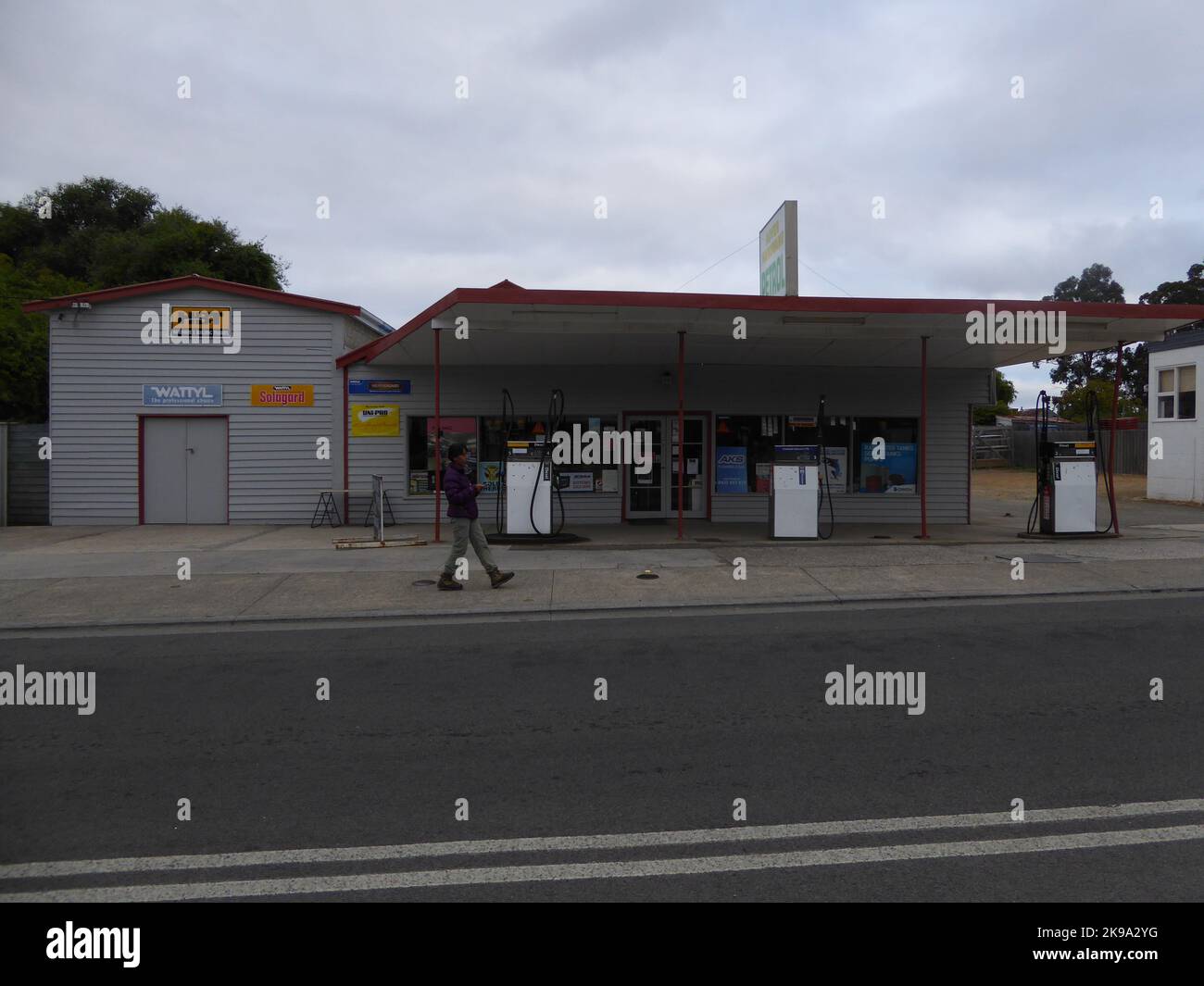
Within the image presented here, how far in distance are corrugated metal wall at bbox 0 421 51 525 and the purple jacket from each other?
11.4 m

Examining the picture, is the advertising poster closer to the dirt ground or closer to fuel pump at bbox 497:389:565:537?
fuel pump at bbox 497:389:565:537

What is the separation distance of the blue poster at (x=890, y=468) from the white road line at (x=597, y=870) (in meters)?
14.4

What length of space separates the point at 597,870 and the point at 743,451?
14.7 meters

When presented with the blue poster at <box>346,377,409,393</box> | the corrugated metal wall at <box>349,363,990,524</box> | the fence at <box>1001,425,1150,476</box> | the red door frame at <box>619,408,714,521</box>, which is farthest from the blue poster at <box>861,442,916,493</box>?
the fence at <box>1001,425,1150,476</box>

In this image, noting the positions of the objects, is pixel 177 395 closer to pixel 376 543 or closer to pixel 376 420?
pixel 376 420

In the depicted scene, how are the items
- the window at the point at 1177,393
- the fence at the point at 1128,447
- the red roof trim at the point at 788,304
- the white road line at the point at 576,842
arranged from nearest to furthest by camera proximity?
the white road line at the point at 576,842, the red roof trim at the point at 788,304, the window at the point at 1177,393, the fence at the point at 1128,447

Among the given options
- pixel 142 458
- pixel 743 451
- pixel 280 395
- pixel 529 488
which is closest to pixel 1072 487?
pixel 743 451

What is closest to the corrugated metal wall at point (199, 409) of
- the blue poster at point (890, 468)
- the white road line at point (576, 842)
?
the blue poster at point (890, 468)

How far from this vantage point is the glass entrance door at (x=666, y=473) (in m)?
17.8

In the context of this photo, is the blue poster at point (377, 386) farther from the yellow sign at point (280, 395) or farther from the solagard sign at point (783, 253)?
the solagard sign at point (783, 253)

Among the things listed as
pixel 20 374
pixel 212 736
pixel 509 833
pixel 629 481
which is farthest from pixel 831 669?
pixel 20 374
